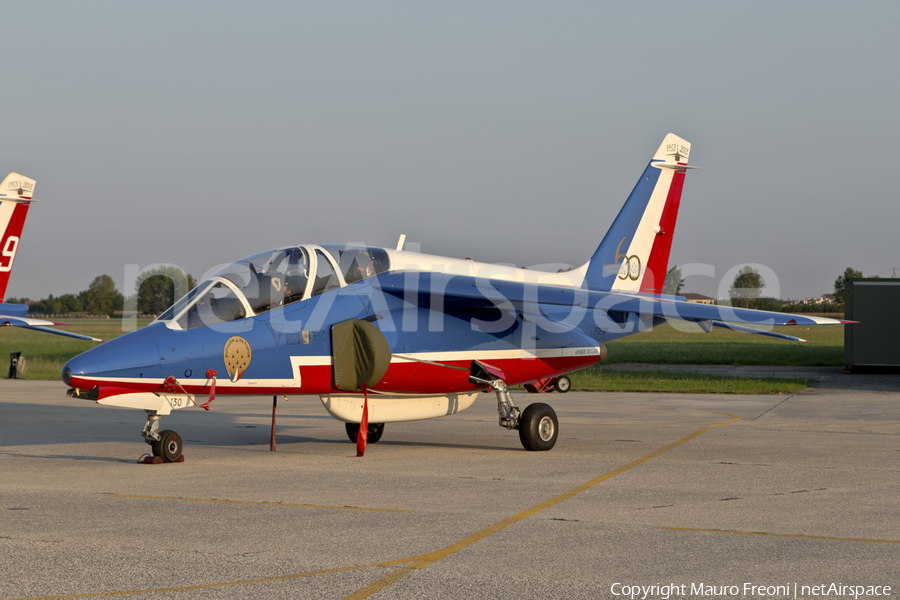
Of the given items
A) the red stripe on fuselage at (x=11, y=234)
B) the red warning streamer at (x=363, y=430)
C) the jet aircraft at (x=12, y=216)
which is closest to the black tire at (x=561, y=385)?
the jet aircraft at (x=12, y=216)

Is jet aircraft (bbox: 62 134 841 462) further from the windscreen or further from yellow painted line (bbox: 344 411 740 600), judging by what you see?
yellow painted line (bbox: 344 411 740 600)

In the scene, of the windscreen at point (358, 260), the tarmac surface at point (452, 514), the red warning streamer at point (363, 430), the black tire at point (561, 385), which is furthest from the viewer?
the black tire at point (561, 385)

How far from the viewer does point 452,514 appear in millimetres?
7590

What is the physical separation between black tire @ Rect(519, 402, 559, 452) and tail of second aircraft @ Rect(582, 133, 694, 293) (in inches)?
159

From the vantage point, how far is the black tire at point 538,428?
1213 cm

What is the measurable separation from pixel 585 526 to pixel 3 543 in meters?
4.75

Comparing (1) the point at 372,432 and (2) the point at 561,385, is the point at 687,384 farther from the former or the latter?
(1) the point at 372,432

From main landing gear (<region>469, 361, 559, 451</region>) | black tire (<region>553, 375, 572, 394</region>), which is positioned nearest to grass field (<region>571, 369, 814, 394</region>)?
black tire (<region>553, 375, 572, 394</region>)

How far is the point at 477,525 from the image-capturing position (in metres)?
7.11

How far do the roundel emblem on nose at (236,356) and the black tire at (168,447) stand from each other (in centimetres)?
132

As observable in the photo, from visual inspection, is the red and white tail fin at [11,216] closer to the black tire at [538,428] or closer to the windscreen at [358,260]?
the windscreen at [358,260]

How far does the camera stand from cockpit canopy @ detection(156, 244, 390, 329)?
10.4 meters

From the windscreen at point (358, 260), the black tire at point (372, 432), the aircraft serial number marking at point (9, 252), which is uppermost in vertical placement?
the aircraft serial number marking at point (9, 252)

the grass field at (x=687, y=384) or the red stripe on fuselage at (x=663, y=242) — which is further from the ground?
the red stripe on fuselage at (x=663, y=242)
